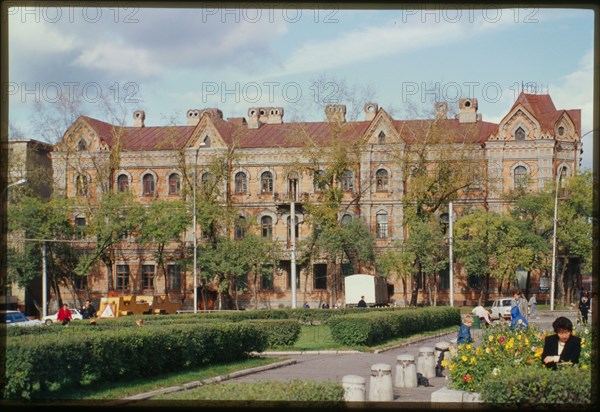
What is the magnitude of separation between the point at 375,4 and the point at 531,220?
53.7 meters

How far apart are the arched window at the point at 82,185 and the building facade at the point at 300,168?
5.4 inches

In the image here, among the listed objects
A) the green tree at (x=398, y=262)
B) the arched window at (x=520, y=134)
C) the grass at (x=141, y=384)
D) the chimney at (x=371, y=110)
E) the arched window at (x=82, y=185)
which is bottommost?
the grass at (x=141, y=384)

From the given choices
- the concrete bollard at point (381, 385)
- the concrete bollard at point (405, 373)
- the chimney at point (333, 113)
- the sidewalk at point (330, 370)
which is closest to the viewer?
the concrete bollard at point (381, 385)

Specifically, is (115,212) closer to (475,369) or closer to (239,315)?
(239,315)

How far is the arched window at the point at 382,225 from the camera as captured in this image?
213 feet

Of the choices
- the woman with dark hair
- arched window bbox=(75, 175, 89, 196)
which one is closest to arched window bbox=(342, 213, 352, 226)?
arched window bbox=(75, 175, 89, 196)

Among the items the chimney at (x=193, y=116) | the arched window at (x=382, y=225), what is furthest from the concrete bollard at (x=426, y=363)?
the chimney at (x=193, y=116)

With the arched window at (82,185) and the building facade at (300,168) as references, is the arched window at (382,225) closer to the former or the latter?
the building facade at (300,168)

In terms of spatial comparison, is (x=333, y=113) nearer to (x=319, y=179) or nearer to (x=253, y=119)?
(x=319, y=179)

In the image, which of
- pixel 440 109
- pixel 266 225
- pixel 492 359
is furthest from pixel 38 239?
pixel 492 359

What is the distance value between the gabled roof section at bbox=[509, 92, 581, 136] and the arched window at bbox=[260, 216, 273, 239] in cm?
1807

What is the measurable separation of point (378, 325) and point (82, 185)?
3541cm

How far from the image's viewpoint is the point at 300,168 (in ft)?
201

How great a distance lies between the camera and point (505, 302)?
170 feet
